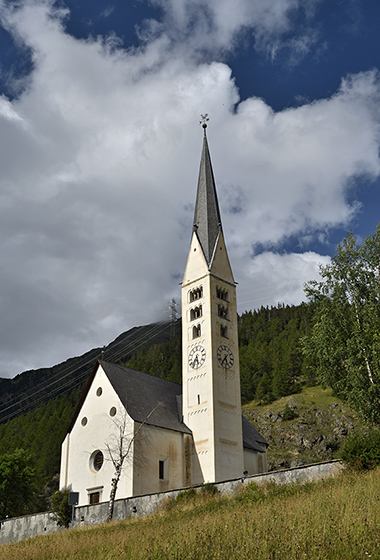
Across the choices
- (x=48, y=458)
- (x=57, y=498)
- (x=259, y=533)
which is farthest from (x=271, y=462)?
(x=259, y=533)

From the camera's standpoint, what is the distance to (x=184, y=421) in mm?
47875

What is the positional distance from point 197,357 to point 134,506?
64.8 ft

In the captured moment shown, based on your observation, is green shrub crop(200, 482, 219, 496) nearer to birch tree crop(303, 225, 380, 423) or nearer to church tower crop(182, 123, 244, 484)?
birch tree crop(303, 225, 380, 423)

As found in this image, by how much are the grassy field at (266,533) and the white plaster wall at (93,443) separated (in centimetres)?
1754

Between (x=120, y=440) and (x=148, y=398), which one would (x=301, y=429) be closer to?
(x=148, y=398)

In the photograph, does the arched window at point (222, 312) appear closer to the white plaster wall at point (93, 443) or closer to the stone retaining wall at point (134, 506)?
the white plaster wall at point (93, 443)

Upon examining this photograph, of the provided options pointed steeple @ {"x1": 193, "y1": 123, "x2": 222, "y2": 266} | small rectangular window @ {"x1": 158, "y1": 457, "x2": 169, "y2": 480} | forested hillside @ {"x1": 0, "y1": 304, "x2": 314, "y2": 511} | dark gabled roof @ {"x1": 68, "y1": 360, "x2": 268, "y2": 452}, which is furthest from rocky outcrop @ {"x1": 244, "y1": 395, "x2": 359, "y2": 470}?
small rectangular window @ {"x1": 158, "y1": 457, "x2": 169, "y2": 480}

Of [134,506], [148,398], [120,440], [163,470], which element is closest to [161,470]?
[163,470]

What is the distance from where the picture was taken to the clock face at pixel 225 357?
163 feet

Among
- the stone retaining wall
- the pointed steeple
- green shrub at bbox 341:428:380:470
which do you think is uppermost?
the pointed steeple

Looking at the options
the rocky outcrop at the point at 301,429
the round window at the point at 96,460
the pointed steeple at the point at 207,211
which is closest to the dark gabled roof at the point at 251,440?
the round window at the point at 96,460

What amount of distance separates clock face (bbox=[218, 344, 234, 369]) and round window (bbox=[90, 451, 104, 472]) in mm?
12433

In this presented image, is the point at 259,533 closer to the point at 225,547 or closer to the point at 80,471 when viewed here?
the point at 225,547

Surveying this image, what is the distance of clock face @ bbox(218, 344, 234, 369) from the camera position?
4953 cm
